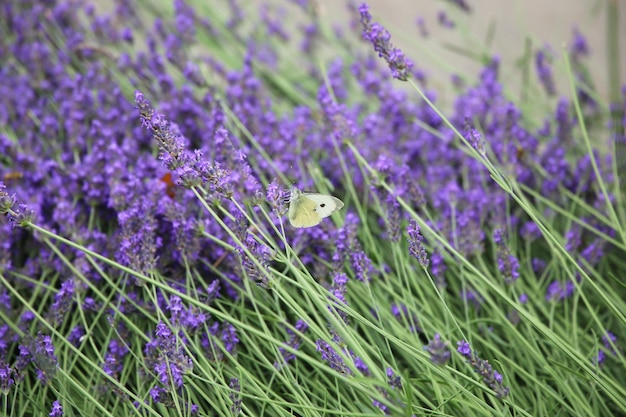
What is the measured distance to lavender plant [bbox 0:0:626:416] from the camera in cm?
99

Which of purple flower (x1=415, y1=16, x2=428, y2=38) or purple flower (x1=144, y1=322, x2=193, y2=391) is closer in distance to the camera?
purple flower (x1=144, y1=322, x2=193, y2=391)

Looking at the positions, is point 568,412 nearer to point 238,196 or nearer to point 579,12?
point 238,196

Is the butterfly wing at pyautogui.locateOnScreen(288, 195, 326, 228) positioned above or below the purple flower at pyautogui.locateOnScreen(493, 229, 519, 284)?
above

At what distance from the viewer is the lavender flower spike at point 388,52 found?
1.10 meters

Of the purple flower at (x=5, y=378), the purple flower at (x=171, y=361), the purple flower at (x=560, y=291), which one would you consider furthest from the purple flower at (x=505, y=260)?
the purple flower at (x=5, y=378)

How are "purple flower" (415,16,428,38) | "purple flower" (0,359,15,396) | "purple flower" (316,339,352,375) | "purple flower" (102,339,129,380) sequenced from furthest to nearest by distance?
"purple flower" (415,16,428,38) → "purple flower" (102,339,129,380) → "purple flower" (0,359,15,396) → "purple flower" (316,339,352,375)

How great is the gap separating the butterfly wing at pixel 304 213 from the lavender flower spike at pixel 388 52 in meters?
0.26

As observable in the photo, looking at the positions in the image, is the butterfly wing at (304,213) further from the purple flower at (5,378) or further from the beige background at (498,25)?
the beige background at (498,25)

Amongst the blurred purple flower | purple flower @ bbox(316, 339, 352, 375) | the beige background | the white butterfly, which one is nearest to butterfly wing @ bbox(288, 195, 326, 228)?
the white butterfly

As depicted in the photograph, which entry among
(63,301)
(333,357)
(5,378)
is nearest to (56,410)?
(5,378)

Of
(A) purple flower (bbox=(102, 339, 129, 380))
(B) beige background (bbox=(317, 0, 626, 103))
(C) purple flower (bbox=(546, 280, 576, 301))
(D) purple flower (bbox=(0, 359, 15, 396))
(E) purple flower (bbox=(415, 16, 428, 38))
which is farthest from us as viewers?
(B) beige background (bbox=(317, 0, 626, 103))

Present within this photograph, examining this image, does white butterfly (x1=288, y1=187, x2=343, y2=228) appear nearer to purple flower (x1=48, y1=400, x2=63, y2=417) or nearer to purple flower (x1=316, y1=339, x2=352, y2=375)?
purple flower (x1=316, y1=339, x2=352, y2=375)

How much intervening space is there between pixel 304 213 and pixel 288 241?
250 mm

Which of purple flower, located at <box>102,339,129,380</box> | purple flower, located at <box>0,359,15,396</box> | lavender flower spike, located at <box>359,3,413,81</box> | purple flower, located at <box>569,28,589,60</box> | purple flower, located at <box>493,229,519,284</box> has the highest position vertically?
lavender flower spike, located at <box>359,3,413,81</box>
